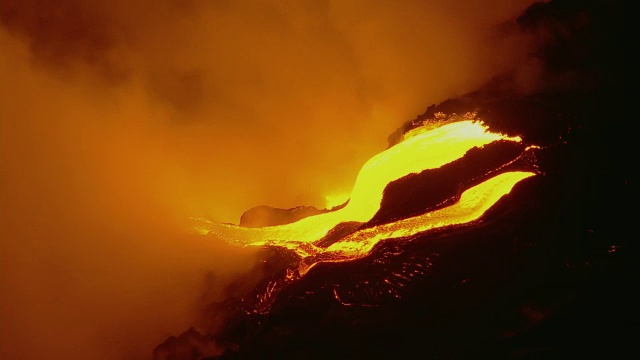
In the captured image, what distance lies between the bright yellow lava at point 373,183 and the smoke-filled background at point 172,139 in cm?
18

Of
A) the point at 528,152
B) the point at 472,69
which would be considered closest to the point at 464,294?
the point at 528,152

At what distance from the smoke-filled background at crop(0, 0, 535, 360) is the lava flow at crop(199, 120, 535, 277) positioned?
0.24 m

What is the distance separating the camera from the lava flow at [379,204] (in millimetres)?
3070

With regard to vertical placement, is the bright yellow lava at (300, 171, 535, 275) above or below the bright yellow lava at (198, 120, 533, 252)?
below

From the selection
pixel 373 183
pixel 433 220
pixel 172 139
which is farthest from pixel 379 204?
pixel 172 139

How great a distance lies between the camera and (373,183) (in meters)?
3.44

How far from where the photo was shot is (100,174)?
12.9 ft

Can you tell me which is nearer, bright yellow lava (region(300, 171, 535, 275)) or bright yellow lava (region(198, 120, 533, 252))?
bright yellow lava (region(300, 171, 535, 275))

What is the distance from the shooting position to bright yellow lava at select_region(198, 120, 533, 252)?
329 cm

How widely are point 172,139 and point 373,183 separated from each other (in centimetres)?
182

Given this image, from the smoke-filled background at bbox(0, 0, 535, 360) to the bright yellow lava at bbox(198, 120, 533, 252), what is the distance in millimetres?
182

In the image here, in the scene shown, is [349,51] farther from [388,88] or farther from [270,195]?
[270,195]

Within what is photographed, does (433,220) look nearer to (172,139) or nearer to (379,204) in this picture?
(379,204)

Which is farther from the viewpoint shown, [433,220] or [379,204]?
[379,204]
